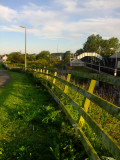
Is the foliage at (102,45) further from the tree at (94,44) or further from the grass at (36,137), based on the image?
the grass at (36,137)

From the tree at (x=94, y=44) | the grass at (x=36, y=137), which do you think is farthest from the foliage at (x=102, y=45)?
the grass at (x=36, y=137)

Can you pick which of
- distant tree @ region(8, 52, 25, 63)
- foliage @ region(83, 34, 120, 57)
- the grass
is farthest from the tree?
the grass

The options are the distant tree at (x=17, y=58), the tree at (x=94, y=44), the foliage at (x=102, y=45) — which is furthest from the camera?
the tree at (x=94, y=44)

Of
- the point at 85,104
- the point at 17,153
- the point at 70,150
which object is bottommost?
the point at 17,153

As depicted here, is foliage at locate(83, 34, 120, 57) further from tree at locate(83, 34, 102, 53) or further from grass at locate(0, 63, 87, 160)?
grass at locate(0, 63, 87, 160)

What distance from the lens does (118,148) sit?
156 cm

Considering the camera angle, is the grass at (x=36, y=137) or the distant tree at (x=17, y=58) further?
the distant tree at (x=17, y=58)

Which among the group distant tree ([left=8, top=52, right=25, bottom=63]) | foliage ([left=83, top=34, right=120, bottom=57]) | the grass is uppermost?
foliage ([left=83, top=34, right=120, bottom=57])

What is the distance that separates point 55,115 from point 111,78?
251 centimetres

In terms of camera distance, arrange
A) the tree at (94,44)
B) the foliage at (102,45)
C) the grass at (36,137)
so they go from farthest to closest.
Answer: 1. the tree at (94,44)
2. the foliage at (102,45)
3. the grass at (36,137)

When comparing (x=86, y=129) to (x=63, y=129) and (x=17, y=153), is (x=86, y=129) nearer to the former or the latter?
(x=63, y=129)

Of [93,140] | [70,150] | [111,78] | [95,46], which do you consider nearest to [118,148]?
[111,78]

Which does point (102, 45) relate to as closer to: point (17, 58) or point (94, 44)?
point (94, 44)

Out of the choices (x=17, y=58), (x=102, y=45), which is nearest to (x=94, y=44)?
(x=102, y=45)
